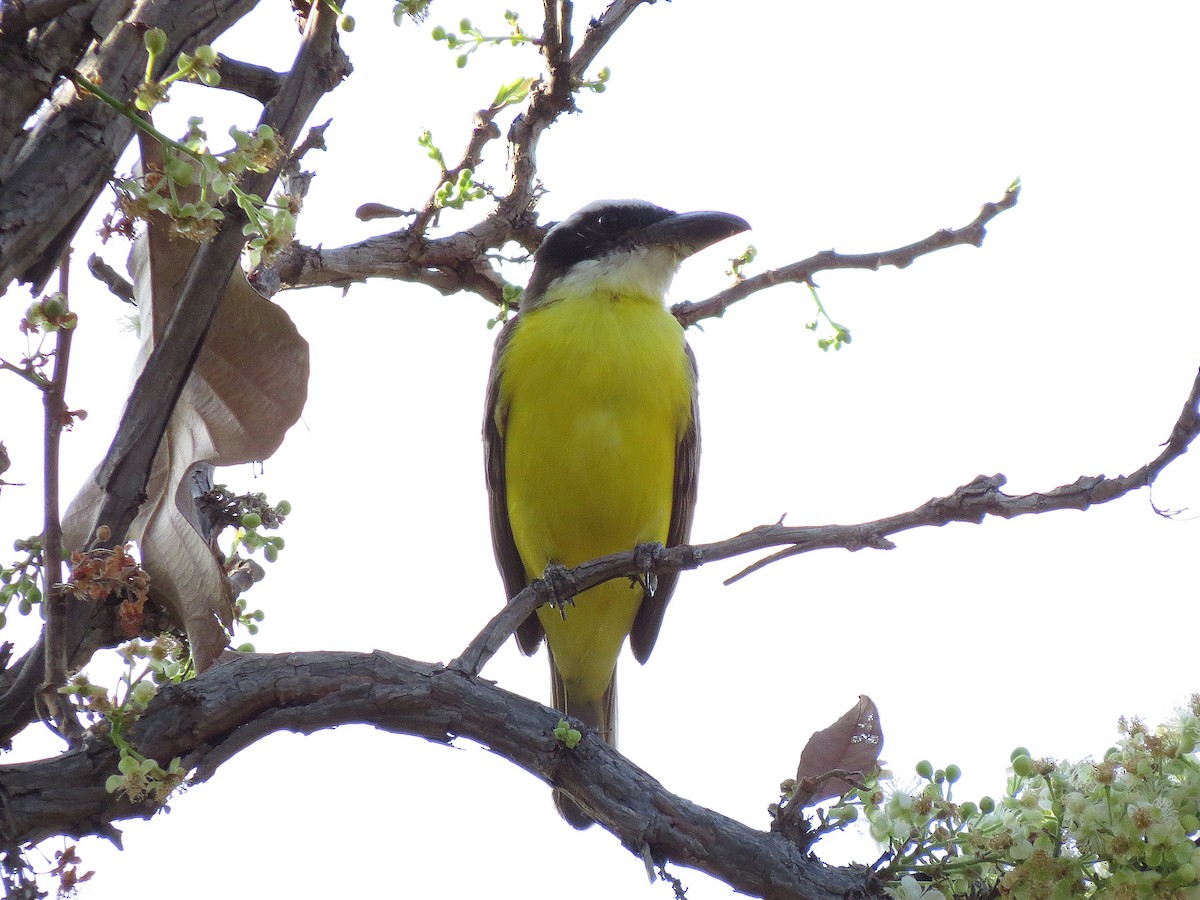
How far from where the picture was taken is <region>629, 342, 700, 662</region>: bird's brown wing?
172 inches

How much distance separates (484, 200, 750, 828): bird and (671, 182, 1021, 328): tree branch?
25 centimetres

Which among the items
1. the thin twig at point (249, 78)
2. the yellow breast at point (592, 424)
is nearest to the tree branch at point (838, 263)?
the yellow breast at point (592, 424)

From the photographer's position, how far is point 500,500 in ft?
14.7

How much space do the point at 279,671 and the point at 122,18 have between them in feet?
3.95

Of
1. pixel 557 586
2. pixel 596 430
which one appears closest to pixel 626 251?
pixel 596 430

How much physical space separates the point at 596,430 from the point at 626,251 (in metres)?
0.89

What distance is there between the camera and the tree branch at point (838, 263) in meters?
3.46

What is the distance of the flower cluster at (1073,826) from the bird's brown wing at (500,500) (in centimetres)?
251

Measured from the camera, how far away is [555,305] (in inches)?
175

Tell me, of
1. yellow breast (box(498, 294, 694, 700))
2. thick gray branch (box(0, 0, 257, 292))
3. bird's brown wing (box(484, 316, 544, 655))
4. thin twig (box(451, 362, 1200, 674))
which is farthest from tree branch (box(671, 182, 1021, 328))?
thick gray branch (box(0, 0, 257, 292))

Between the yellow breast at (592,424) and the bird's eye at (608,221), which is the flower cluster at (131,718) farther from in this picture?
the bird's eye at (608,221)

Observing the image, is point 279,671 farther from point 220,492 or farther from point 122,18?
point 122,18

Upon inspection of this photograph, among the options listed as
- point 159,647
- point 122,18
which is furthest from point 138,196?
point 159,647

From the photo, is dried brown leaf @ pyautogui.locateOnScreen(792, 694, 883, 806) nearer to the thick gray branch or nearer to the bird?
the bird
